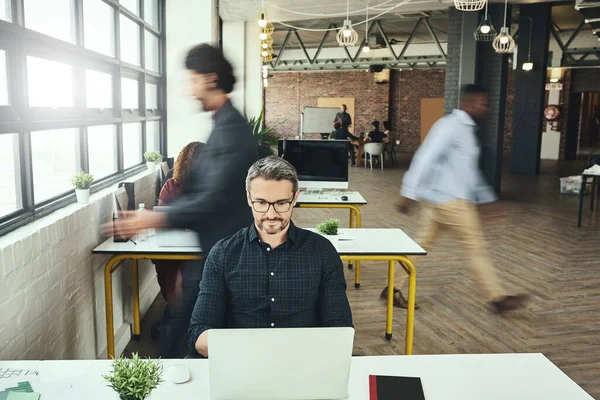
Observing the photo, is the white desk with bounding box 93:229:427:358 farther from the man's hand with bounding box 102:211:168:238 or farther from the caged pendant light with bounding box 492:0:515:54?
the caged pendant light with bounding box 492:0:515:54

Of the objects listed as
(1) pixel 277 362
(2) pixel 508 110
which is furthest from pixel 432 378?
(2) pixel 508 110

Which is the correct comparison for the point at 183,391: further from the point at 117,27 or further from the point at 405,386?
the point at 117,27

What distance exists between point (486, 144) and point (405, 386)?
8777mm

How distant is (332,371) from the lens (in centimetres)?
147

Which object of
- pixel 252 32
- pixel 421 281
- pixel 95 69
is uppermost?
pixel 252 32

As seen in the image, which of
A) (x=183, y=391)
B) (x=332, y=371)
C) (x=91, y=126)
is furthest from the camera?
(x=91, y=126)

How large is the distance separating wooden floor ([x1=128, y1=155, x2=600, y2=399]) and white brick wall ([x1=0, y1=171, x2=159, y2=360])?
0.53m

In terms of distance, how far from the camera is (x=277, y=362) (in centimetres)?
144

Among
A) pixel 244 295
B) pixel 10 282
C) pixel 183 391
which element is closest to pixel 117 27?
pixel 10 282

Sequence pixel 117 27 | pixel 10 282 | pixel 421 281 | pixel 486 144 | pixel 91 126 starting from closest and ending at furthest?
pixel 10 282, pixel 91 126, pixel 117 27, pixel 421 281, pixel 486 144

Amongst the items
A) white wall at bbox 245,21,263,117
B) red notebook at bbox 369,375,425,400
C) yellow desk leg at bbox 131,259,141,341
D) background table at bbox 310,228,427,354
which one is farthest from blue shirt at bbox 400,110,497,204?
white wall at bbox 245,21,263,117

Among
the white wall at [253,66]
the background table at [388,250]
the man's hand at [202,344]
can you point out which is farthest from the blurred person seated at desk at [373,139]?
the man's hand at [202,344]

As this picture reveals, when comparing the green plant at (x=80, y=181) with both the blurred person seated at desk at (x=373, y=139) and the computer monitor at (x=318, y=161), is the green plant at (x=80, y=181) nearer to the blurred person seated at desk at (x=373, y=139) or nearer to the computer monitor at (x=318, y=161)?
the computer monitor at (x=318, y=161)

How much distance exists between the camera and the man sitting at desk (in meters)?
2.10
